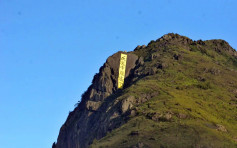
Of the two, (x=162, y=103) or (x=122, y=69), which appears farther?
(x=122, y=69)

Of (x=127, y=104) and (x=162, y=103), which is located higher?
(x=162, y=103)

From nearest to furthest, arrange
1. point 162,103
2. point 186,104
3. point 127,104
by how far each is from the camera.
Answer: point 186,104 → point 162,103 → point 127,104

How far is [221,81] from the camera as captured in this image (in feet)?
502

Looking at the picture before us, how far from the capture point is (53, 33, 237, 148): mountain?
367 ft

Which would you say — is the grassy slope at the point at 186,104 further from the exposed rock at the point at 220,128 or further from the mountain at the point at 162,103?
the exposed rock at the point at 220,128

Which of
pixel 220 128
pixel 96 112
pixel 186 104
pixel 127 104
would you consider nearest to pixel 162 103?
pixel 186 104

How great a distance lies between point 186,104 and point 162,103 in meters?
5.72

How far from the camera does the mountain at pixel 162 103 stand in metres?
112

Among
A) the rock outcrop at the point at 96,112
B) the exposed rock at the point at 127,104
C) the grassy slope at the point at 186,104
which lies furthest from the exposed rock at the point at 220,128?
the rock outcrop at the point at 96,112

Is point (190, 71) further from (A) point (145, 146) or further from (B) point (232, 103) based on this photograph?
(A) point (145, 146)

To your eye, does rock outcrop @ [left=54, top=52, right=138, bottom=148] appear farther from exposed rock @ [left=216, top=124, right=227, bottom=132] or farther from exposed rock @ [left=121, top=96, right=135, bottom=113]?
exposed rock @ [left=216, top=124, right=227, bottom=132]

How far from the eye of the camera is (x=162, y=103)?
130000mm

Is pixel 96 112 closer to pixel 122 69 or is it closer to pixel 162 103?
pixel 162 103

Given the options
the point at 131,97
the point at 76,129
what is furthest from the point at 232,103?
the point at 76,129
